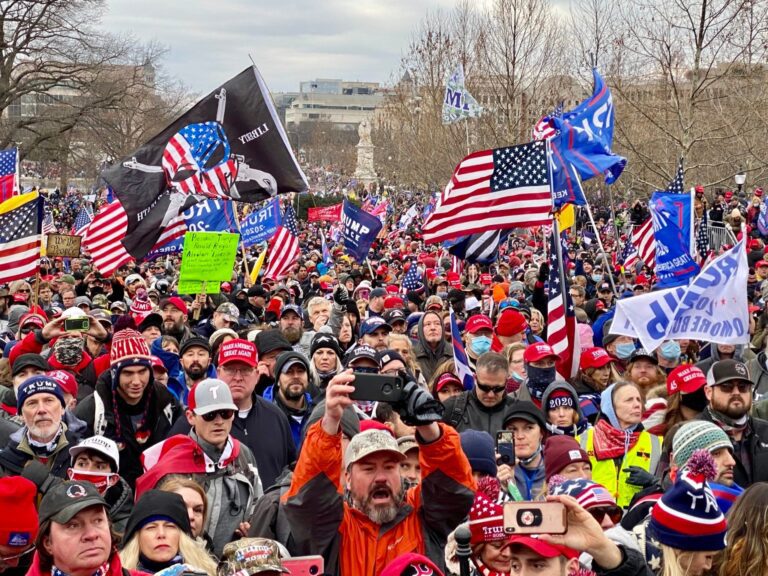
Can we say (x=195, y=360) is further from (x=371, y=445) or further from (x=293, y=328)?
(x=371, y=445)

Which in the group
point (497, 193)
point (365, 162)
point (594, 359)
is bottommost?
point (594, 359)

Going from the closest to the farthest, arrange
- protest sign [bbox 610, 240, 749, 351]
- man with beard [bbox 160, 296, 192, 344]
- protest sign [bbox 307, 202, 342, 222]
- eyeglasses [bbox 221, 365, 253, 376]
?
eyeglasses [bbox 221, 365, 253, 376] < protest sign [bbox 610, 240, 749, 351] < man with beard [bbox 160, 296, 192, 344] < protest sign [bbox 307, 202, 342, 222]

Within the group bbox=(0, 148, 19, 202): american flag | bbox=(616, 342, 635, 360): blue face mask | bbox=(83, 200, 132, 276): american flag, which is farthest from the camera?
bbox=(0, 148, 19, 202): american flag

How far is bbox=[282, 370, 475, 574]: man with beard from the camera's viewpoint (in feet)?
14.8

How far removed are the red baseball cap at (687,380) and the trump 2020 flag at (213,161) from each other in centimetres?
650

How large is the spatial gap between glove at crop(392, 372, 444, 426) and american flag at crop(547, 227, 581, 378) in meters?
5.26

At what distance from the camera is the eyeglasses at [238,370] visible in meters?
7.40

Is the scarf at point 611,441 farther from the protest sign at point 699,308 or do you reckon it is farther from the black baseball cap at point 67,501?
the black baseball cap at point 67,501

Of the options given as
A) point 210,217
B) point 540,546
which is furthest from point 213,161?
point 540,546

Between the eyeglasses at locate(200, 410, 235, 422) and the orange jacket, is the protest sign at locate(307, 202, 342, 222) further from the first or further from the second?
the orange jacket

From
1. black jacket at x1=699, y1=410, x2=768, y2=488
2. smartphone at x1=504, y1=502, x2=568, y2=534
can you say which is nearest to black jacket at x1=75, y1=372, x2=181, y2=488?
black jacket at x1=699, y1=410, x2=768, y2=488

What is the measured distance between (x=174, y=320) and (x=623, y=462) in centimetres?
620

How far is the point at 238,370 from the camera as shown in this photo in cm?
745

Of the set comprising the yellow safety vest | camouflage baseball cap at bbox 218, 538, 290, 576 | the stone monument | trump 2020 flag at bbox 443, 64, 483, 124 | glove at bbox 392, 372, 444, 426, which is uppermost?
the stone monument
